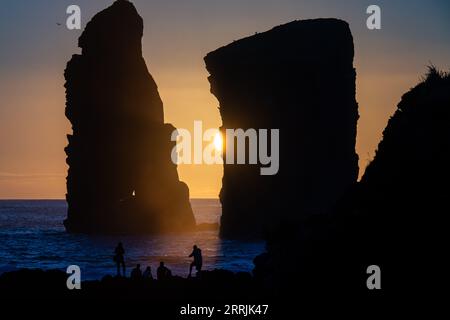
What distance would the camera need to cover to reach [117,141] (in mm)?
114125

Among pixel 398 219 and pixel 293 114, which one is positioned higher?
pixel 293 114

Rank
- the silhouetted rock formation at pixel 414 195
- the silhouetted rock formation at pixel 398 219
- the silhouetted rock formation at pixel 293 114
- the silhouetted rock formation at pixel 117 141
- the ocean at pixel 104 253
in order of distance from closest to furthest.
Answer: the silhouetted rock formation at pixel 414 195 → the silhouetted rock formation at pixel 398 219 → the ocean at pixel 104 253 → the silhouetted rock formation at pixel 293 114 → the silhouetted rock formation at pixel 117 141

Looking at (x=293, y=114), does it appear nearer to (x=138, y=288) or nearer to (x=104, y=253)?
(x=104, y=253)

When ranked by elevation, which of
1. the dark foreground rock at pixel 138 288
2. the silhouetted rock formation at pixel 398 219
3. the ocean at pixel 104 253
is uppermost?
the silhouetted rock formation at pixel 398 219

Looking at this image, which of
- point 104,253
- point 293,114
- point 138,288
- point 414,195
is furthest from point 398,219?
point 293,114

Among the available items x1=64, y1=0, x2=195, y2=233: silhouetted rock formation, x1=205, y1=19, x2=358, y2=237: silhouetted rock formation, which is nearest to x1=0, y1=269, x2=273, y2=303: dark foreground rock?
x1=205, y1=19, x2=358, y2=237: silhouetted rock formation

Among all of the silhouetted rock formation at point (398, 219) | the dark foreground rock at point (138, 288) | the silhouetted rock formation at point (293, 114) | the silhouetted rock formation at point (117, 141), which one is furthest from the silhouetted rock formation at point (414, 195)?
the silhouetted rock formation at point (117, 141)

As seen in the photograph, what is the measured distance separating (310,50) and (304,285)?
7282 centimetres

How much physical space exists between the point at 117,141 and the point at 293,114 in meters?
34.1

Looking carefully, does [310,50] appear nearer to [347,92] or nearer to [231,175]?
[347,92]

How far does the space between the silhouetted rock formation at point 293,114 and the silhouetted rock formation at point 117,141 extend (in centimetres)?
2375

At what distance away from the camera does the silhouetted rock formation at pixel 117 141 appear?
111 m

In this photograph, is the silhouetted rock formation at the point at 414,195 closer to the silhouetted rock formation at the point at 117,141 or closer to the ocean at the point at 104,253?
the ocean at the point at 104,253
